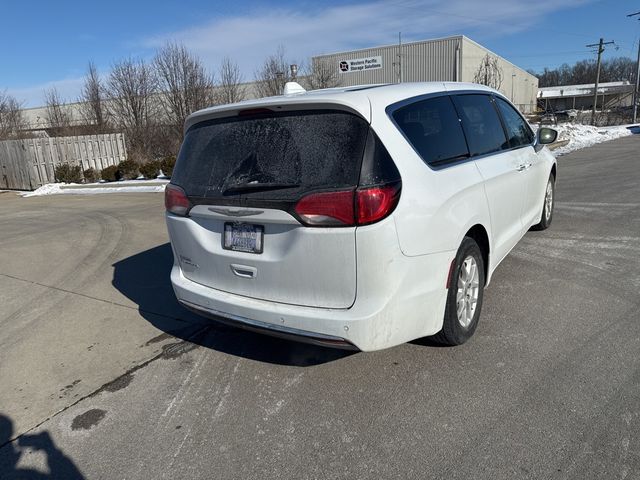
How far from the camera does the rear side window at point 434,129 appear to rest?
120 inches

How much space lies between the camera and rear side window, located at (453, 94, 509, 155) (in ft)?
12.6

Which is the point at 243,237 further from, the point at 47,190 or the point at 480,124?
the point at 47,190

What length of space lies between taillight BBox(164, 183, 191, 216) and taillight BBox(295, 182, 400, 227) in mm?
1037

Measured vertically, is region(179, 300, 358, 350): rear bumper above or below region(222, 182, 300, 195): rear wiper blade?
below

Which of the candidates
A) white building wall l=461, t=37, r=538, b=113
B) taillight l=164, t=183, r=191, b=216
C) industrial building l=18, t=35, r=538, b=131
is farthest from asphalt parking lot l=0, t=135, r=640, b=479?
industrial building l=18, t=35, r=538, b=131

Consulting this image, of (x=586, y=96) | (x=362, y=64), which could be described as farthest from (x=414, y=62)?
(x=586, y=96)

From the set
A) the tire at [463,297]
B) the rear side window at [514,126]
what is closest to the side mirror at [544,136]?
the rear side window at [514,126]

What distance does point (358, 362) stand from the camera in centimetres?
348

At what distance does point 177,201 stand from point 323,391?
65.2 inches

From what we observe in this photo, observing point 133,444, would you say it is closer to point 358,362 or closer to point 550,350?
point 358,362

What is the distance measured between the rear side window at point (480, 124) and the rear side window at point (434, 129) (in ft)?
0.52

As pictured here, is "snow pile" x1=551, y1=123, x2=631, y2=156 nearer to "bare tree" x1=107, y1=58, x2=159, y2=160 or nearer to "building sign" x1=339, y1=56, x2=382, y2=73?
"bare tree" x1=107, y1=58, x2=159, y2=160

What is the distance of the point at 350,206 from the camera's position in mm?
2662

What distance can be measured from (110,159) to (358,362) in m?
18.9
